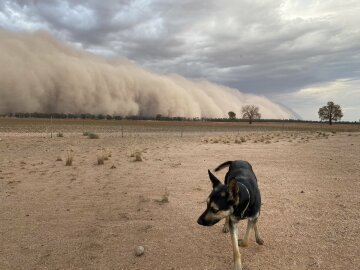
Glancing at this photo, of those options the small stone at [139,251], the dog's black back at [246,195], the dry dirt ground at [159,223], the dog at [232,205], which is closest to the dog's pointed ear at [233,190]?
the dog at [232,205]

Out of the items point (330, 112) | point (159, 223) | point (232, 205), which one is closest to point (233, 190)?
point (232, 205)

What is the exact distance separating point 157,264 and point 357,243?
391cm

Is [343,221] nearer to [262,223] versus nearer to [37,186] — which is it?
[262,223]

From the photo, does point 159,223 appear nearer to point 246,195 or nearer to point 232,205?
point 246,195

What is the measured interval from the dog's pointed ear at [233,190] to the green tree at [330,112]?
144 metres

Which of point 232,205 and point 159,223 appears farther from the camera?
point 159,223

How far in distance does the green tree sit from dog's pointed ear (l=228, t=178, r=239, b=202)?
144m

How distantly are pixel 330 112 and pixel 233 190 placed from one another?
145 metres

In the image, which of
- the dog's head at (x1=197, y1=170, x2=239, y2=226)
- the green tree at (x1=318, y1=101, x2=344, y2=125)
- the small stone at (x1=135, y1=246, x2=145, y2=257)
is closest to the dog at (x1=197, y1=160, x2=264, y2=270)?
the dog's head at (x1=197, y1=170, x2=239, y2=226)

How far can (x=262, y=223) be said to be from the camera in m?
8.39

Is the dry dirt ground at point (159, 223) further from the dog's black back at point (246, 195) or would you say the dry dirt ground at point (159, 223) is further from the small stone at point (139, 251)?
the dog's black back at point (246, 195)

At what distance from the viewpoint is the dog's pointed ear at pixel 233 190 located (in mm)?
5660

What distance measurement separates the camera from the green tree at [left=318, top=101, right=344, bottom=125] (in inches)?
5418

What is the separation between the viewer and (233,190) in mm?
5727
